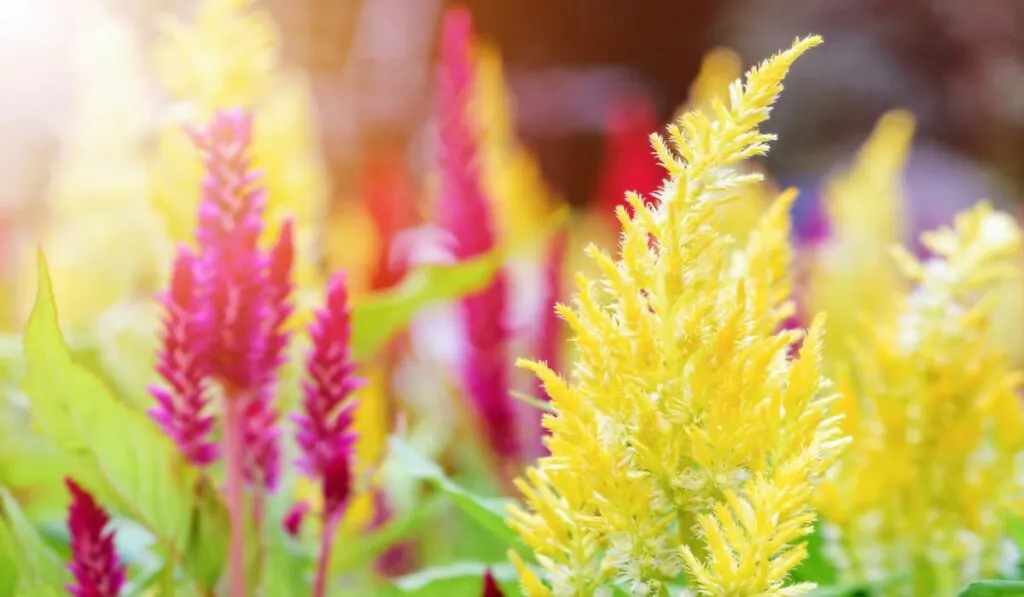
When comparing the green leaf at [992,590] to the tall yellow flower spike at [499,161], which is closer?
the green leaf at [992,590]

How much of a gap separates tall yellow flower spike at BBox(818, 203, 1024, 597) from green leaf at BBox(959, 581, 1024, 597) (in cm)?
14

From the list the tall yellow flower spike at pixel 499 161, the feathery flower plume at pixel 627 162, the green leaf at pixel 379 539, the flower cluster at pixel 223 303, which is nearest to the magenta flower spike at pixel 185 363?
the flower cluster at pixel 223 303

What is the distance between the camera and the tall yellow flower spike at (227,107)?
2.45ft

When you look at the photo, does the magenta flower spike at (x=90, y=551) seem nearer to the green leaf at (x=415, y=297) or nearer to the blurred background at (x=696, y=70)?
the green leaf at (x=415, y=297)

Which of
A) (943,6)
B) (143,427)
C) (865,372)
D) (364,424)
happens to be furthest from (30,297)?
(943,6)

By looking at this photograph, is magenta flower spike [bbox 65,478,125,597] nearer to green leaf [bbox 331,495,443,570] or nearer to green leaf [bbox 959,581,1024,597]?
green leaf [bbox 331,495,443,570]

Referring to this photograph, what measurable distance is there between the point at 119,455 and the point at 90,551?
0.08 metres

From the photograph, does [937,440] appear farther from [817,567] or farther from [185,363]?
[185,363]

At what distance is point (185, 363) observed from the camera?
59cm

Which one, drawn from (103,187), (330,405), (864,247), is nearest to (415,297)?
(330,405)

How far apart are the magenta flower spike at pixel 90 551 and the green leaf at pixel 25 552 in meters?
0.05

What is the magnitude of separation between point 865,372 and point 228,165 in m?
0.46

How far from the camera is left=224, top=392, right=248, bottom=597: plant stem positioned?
0.62m

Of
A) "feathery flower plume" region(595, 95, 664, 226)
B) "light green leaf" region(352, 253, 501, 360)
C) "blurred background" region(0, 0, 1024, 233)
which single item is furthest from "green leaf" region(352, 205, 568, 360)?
"blurred background" region(0, 0, 1024, 233)
